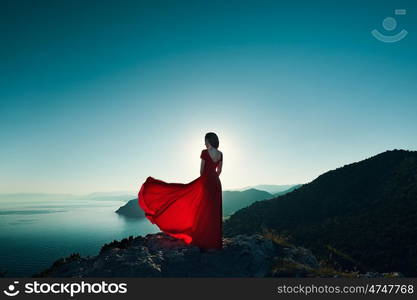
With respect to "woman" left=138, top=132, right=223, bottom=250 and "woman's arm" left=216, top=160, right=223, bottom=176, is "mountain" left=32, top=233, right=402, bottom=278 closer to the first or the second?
"woman" left=138, top=132, right=223, bottom=250

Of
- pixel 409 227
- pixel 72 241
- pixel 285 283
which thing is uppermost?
pixel 285 283

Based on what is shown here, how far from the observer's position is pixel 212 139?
777 centimetres

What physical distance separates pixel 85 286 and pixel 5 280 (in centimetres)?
185

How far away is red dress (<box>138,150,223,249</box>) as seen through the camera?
7.84 metres

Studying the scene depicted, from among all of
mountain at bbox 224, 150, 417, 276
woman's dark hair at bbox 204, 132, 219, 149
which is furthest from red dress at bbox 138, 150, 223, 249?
mountain at bbox 224, 150, 417, 276

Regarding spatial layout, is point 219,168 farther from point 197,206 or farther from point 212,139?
point 197,206

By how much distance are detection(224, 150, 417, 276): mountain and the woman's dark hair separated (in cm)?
Answer: 1594

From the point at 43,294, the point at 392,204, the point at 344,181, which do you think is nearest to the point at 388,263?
the point at 392,204

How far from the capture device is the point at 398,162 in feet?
206

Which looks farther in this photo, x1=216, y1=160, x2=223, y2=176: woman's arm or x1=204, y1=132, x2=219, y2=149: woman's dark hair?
x1=216, y1=160, x2=223, y2=176: woman's arm

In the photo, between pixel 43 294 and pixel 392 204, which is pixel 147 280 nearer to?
pixel 43 294

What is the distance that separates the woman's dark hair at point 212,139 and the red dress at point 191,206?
297 mm

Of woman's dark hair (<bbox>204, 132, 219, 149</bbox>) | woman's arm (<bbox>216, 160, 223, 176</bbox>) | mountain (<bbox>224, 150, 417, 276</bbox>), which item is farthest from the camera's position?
mountain (<bbox>224, 150, 417, 276</bbox>)

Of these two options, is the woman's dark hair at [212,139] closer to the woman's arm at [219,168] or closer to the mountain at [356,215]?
the woman's arm at [219,168]
